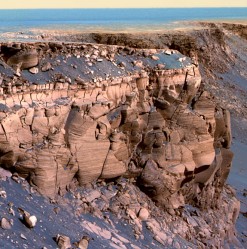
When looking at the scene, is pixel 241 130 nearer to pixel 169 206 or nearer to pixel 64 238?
pixel 169 206

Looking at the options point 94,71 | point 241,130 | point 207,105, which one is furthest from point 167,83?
point 241,130

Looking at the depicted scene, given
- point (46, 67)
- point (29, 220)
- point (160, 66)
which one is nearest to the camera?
point (29, 220)

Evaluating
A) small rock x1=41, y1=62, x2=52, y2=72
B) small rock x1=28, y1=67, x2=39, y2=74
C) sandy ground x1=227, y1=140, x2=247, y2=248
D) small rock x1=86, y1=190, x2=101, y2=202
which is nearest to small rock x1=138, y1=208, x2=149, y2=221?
small rock x1=86, y1=190, x2=101, y2=202

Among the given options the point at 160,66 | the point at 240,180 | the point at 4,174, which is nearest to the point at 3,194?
the point at 4,174

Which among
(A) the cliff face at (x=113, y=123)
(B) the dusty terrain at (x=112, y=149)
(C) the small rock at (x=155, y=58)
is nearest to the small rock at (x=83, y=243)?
(B) the dusty terrain at (x=112, y=149)

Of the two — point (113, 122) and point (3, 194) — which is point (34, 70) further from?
point (3, 194)

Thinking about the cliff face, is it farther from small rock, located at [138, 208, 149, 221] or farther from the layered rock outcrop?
small rock, located at [138, 208, 149, 221]
